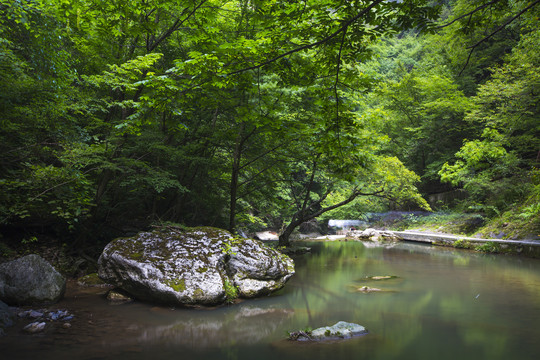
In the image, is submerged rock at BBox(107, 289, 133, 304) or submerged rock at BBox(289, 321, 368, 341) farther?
submerged rock at BBox(107, 289, 133, 304)

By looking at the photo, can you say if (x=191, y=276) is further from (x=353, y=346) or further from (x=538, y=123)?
(x=538, y=123)

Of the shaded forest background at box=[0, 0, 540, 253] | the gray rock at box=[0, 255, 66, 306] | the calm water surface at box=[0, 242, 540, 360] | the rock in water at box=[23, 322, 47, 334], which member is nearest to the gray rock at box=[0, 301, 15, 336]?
the calm water surface at box=[0, 242, 540, 360]

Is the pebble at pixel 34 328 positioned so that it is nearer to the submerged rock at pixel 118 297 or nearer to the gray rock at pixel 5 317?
the gray rock at pixel 5 317

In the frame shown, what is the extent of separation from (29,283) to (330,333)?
16.3 feet

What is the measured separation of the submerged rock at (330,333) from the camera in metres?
4.31

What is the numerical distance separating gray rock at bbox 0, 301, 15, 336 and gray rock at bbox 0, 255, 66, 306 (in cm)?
46

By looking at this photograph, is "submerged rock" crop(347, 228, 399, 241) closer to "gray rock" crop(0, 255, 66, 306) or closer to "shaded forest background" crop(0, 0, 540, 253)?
"shaded forest background" crop(0, 0, 540, 253)

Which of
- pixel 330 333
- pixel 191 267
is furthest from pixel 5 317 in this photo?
pixel 330 333

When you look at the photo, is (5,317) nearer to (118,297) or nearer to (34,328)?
(34,328)

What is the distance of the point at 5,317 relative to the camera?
448cm

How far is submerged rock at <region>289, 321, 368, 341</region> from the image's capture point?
4.31 meters

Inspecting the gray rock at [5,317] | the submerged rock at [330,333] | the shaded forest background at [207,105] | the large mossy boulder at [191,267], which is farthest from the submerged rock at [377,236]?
the gray rock at [5,317]

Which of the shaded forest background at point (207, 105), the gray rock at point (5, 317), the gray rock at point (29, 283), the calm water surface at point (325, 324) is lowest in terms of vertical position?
the calm water surface at point (325, 324)

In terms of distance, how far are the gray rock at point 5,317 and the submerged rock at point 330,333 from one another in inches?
153
